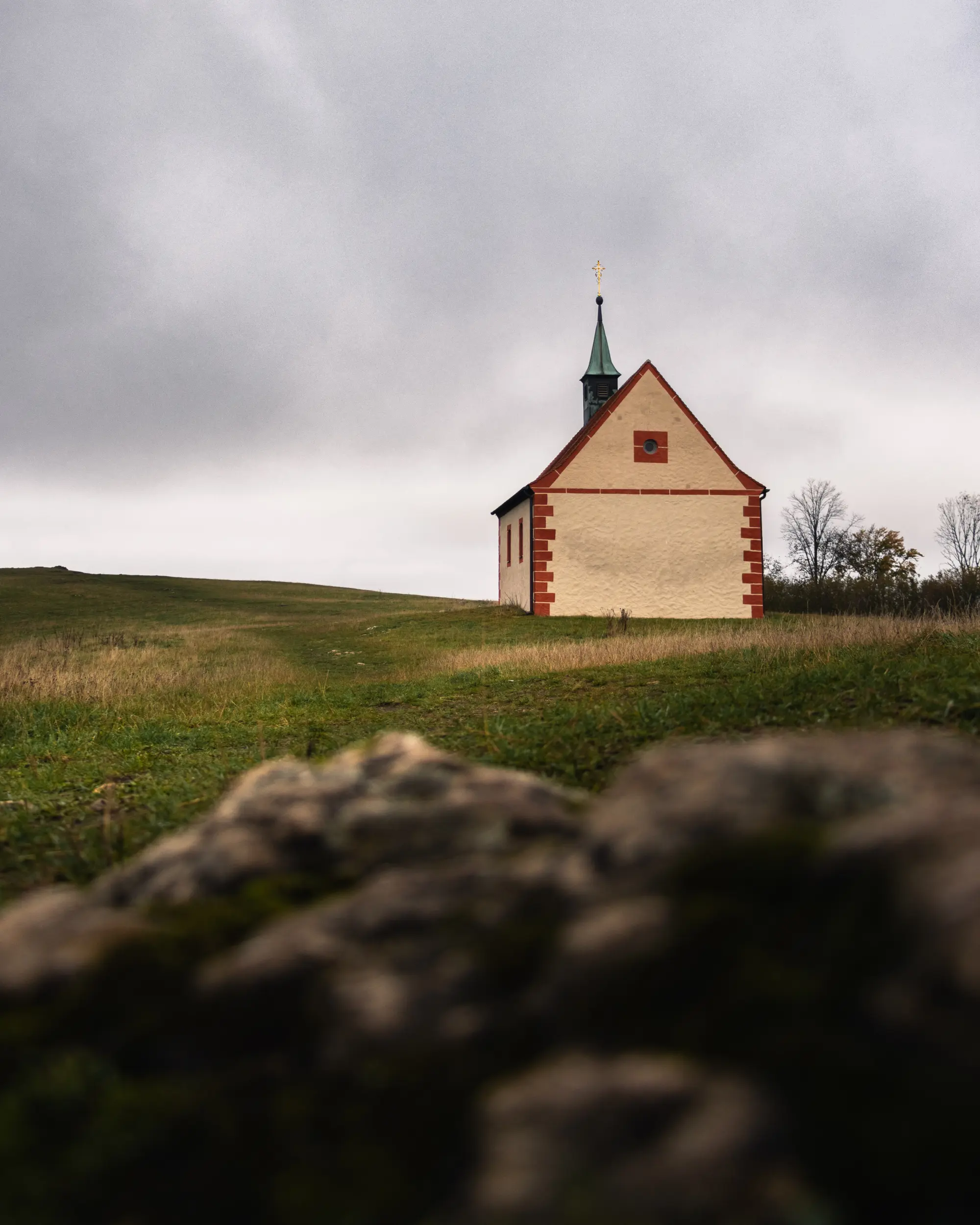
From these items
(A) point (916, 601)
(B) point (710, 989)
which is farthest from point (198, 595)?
(B) point (710, 989)

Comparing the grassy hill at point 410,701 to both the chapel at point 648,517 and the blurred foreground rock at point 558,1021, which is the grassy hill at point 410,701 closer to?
the blurred foreground rock at point 558,1021

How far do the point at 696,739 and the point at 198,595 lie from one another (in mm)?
56219

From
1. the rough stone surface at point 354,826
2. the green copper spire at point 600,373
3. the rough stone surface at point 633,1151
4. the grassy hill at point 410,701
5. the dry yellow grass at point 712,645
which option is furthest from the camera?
the green copper spire at point 600,373

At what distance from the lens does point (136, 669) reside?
63.8ft

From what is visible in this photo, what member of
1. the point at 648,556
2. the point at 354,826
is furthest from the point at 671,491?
the point at 354,826

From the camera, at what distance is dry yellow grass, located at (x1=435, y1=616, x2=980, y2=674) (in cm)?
1312

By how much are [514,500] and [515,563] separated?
2192 mm

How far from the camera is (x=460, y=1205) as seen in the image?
1.86 metres

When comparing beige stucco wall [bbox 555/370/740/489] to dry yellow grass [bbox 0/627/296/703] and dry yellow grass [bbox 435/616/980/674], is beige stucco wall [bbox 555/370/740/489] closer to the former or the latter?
dry yellow grass [bbox 0/627/296/703]

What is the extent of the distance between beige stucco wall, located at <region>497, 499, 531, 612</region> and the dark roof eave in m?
0.12

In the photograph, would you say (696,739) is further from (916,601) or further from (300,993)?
(916,601)

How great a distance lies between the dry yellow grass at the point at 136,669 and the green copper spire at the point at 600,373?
1598cm

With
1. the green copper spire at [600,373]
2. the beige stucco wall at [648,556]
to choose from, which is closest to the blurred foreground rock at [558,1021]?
the beige stucco wall at [648,556]

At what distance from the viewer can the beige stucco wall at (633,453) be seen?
3014 centimetres
